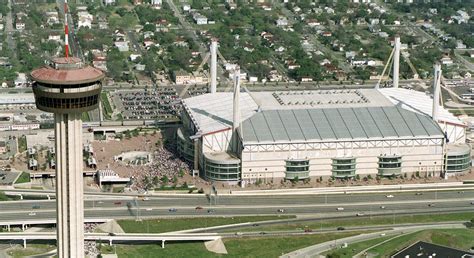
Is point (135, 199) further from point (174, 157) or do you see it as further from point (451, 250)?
point (451, 250)

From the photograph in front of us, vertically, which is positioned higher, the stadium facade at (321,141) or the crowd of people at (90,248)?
the stadium facade at (321,141)

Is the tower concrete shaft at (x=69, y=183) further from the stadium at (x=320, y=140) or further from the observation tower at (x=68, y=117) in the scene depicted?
the stadium at (x=320, y=140)

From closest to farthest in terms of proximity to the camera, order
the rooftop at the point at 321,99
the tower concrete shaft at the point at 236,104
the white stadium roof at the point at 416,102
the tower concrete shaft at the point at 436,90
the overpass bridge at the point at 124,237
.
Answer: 1. the overpass bridge at the point at 124,237
2. the tower concrete shaft at the point at 236,104
3. the tower concrete shaft at the point at 436,90
4. the rooftop at the point at 321,99
5. the white stadium roof at the point at 416,102

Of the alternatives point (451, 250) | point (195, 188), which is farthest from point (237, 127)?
point (451, 250)

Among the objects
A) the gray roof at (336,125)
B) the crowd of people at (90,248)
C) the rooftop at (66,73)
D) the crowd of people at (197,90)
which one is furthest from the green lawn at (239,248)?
the crowd of people at (197,90)

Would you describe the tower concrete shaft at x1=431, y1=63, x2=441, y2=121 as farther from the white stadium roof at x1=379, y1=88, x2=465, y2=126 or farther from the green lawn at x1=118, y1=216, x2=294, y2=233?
the green lawn at x1=118, y1=216, x2=294, y2=233

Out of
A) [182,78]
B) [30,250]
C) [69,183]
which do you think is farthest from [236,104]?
[182,78]
